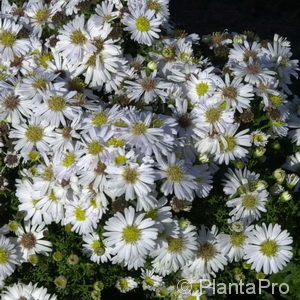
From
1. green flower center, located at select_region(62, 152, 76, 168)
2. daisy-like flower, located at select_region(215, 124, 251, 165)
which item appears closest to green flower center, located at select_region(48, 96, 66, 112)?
green flower center, located at select_region(62, 152, 76, 168)

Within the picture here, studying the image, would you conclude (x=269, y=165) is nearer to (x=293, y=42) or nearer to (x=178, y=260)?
(x=178, y=260)

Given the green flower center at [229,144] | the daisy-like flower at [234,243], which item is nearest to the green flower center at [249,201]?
the daisy-like flower at [234,243]

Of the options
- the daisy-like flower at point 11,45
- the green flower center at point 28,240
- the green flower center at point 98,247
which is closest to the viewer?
the green flower center at point 98,247

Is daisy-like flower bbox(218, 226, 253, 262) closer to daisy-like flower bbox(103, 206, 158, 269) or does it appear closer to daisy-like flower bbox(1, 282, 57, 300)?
daisy-like flower bbox(103, 206, 158, 269)

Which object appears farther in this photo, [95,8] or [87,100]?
[95,8]

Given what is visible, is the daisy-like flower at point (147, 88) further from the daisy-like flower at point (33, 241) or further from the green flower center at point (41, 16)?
the daisy-like flower at point (33, 241)

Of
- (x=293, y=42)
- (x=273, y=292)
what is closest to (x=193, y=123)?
(x=273, y=292)

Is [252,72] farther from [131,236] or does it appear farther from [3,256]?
[3,256]
